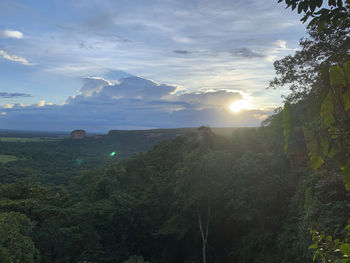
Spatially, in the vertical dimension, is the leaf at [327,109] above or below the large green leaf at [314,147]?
above

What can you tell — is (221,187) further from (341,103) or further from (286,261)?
(341,103)

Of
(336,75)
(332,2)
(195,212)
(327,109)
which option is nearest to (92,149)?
(195,212)

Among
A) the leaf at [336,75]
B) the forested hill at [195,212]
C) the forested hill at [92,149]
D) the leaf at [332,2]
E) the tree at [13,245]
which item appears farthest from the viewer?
the forested hill at [92,149]

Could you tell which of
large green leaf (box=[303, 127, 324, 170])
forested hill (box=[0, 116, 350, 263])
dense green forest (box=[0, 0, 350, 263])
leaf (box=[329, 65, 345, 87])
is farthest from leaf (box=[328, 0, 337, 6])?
forested hill (box=[0, 116, 350, 263])

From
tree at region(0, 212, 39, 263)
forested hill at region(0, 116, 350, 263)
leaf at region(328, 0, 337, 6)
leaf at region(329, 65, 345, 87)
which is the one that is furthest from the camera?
forested hill at region(0, 116, 350, 263)

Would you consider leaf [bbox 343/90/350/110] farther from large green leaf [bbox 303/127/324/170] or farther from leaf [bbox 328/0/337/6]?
leaf [bbox 328/0/337/6]

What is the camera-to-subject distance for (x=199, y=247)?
17.7 m

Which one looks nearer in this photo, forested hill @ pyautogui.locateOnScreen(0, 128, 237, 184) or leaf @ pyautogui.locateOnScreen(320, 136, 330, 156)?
leaf @ pyautogui.locateOnScreen(320, 136, 330, 156)

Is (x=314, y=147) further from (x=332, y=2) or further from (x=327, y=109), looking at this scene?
(x=332, y=2)

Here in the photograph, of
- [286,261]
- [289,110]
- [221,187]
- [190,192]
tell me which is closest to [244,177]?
[221,187]

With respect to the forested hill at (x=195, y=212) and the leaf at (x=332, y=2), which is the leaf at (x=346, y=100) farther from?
the forested hill at (x=195, y=212)

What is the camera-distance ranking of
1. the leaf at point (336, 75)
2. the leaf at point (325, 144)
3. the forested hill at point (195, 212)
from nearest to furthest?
the leaf at point (336, 75) → the leaf at point (325, 144) → the forested hill at point (195, 212)

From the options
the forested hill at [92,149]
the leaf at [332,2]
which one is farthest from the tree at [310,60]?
the forested hill at [92,149]

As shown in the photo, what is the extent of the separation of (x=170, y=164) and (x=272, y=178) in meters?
13.2
